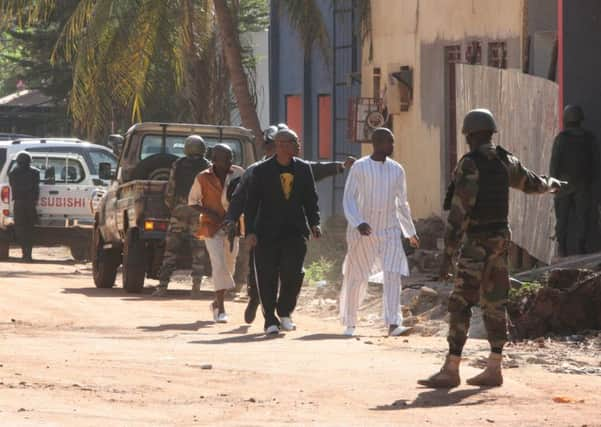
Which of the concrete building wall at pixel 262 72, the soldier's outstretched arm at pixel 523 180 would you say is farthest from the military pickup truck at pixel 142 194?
the concrete building wall at pixel 262 72

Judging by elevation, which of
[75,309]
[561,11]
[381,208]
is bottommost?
[75,309]

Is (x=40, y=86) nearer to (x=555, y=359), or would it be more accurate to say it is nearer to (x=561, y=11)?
(x=561, y=11)

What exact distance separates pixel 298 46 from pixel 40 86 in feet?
41.4

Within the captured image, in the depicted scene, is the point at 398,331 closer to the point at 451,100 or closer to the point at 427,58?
the point at 451,100

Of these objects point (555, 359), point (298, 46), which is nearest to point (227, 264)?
point (555, 359)

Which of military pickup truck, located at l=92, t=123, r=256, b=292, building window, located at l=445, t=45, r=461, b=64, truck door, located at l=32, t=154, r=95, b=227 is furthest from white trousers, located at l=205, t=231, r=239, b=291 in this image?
truck door, located at l=32, t=154, r=95, b=227

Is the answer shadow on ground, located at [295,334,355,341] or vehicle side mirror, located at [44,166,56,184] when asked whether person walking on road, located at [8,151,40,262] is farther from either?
shadow on ground, located at [295,334,355,341]

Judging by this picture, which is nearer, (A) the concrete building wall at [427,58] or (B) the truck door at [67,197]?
(A) the concrete building wall at [427,58]

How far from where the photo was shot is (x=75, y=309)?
16.7m

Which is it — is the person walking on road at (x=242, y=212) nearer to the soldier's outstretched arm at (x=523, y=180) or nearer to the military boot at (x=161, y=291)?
the soldier's outstretched arm at (x=523, y=180)

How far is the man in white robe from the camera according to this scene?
13.5m

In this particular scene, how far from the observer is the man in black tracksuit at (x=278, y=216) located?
44.9ft

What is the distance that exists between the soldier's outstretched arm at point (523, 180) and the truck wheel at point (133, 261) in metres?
9.40

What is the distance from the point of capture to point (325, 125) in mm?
32969
